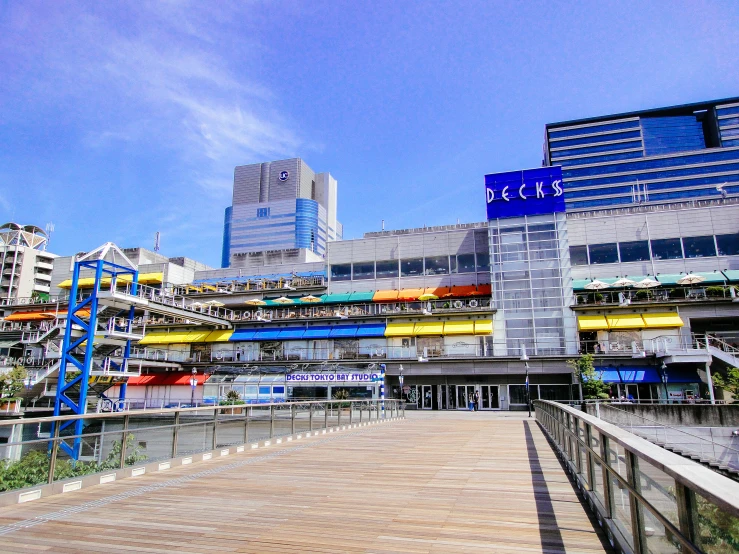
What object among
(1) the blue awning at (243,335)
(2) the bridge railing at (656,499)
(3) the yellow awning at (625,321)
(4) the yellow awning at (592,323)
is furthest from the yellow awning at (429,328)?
(2) the bridge railing at (656,499)

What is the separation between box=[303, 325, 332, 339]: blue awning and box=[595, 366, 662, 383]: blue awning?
73.0 feet

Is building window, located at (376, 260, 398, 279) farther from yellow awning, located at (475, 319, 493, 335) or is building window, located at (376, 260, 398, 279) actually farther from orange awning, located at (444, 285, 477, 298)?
yellow awning, located at (475, 319, 493, 335)

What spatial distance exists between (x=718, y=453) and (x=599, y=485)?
17.0 metres

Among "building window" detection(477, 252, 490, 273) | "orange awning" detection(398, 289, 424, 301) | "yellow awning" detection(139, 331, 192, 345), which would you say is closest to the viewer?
"orange awning" detection(398, 289, 424, 301)

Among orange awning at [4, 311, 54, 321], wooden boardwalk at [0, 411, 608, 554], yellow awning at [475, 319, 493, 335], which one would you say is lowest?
wooden boardwalk at [0, 411, 608, 554]

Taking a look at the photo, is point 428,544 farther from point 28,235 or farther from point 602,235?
point 28,235

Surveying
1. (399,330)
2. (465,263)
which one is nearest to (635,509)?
(399,330)

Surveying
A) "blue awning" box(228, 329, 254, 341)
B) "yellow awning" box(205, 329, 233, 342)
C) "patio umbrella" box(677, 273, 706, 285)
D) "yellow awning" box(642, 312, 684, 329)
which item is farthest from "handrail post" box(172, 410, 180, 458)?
"yellow awning" box(205, 329, 233, 342)

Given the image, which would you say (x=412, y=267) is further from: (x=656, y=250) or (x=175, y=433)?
(x=175, y=433)

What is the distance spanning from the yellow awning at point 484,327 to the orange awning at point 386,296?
25.4 ft

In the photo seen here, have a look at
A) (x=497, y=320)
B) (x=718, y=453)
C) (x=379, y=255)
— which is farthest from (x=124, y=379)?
(x=718, y=453)

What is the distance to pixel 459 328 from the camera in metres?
42.1

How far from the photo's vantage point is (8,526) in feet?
18.1

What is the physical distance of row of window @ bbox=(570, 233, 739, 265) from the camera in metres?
41.1
